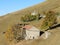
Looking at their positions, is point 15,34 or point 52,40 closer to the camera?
point 52,40

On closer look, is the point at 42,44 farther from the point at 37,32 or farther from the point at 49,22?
the point at 49,22

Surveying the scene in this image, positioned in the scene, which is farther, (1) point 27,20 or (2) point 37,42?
(1) point 27,20

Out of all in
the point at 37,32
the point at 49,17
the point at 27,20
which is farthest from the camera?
the point at 27,20

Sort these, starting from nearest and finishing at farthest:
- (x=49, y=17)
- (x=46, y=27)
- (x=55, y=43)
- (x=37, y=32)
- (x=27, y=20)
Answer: (x=55, y=43) < (x=37, y=32) < (x=46, y=27) < (x=49, y=17) < (x=27, y=20)

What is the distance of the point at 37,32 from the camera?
326ft

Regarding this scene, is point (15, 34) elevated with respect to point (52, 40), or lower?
lower

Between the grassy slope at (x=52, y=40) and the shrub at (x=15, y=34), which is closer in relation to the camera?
the grassy slope at (x=52, y=40)

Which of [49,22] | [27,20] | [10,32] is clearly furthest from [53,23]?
[27,20]

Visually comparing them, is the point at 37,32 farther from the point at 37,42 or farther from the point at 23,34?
the point at 37,42

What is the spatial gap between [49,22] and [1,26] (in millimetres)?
61842

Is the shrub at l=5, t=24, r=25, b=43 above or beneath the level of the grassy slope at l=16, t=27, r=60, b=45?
beneath

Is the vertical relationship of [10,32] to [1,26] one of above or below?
above

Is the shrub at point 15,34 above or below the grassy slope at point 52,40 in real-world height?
below

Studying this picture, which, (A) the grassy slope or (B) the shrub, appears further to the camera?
(B) the shrub
